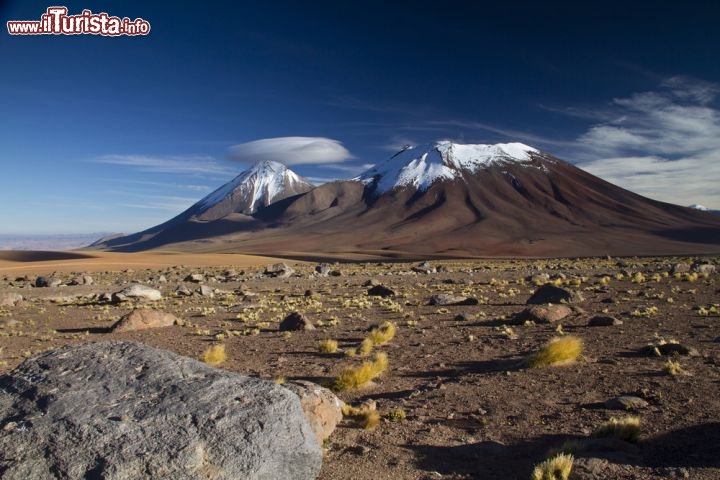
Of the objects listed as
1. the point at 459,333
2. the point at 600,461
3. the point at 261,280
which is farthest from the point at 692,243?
the point at 600,461

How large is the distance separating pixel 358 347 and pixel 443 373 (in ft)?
9.86

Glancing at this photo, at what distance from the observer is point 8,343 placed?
1516cm

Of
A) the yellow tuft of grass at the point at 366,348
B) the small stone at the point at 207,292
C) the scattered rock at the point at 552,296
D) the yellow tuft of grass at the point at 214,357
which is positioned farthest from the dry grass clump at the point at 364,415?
the small stone at the point at 207,292

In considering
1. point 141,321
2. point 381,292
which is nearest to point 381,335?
point 141,321

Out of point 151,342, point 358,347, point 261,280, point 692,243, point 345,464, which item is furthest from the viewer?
point 692,243

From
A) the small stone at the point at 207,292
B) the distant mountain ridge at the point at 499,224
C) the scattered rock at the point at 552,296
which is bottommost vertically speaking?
the small stone at the point at 207,292

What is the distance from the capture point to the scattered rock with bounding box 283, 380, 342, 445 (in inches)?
264

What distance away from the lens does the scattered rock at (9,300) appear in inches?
949

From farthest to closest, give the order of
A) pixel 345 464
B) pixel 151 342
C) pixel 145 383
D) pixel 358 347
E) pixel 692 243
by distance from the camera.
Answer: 1. pixel 692 243
2. pixel 151 342
3. pixel 358 347
4. pixel 345 464
5. pixel 145 383

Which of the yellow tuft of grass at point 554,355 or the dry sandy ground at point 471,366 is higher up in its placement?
the yellow tuft of grass at point 554,355

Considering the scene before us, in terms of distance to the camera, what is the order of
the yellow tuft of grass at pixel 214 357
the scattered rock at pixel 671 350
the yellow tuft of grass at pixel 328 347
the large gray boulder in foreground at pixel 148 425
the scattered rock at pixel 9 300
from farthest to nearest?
the scattered rock at pixel 9 300 < the yellow tuft of grass at pixel 328 347 < the yellow tuft of grass at pixel 214 357 < the scattered rock at pixel 671 350 < the large gray boulder in foreground at pixel 148 425

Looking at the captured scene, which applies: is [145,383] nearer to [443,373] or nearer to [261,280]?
[443,373]

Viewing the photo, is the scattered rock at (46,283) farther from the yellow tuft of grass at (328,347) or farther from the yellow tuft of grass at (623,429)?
the yellow tuft of grass at (623,429)

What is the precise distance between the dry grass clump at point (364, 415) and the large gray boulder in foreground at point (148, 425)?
7.67 ft
